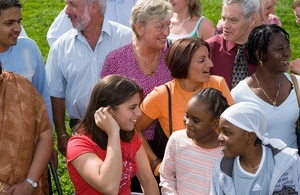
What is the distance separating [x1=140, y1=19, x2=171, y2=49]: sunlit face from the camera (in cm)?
601

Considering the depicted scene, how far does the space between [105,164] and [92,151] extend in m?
0.17

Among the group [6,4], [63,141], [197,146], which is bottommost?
[63,141]

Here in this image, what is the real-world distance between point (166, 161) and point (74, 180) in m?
0.74

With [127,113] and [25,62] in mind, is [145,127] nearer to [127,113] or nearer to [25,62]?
[127,113]

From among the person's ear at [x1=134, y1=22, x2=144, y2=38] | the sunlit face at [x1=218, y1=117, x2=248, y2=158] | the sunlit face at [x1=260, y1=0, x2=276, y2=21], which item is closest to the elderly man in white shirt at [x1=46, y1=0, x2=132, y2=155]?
the person's ear at [x1=134, y1=22, x2=144, y2=38]

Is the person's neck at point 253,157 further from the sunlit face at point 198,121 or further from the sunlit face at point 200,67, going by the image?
the sunlit face at point 200,67

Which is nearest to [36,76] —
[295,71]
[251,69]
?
[251,69]

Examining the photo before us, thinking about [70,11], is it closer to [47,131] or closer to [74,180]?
[47,131]

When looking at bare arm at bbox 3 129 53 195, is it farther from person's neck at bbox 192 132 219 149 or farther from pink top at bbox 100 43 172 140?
person's neck at bbox 192 132 219 149

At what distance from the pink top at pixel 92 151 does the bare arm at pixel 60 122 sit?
1375mm

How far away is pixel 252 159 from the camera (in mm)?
4746

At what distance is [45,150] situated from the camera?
17.4ft

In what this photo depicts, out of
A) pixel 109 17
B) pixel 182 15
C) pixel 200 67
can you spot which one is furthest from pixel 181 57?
pixel 109 17

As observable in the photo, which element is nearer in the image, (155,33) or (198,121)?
(198,121)
